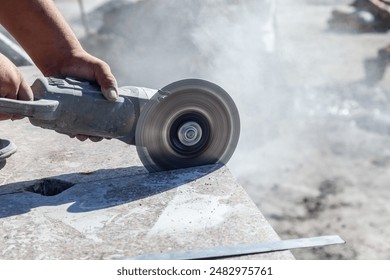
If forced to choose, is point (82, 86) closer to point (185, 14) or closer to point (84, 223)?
point (84, 223)

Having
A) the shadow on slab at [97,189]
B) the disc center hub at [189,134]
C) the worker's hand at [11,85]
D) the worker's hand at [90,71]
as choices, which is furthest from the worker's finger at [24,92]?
the disc center hub at [189,134]

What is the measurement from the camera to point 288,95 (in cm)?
690

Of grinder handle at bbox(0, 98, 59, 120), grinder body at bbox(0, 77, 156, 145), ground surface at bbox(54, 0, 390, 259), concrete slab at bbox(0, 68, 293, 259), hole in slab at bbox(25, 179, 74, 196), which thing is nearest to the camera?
concrete slab at bbox(0, 68, 293, 259)

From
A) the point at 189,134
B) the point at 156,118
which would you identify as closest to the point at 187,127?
the point at 189,134

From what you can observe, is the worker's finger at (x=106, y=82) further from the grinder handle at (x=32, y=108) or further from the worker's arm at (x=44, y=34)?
the grinder handle at (x=32, y=108)

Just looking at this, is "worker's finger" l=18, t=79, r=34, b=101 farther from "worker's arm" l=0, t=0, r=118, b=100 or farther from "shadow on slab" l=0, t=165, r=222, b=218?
"shadow on slab" l=0, t=165, r=222, b=218

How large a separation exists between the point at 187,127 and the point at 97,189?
497mm

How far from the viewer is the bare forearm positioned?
291 centimetres

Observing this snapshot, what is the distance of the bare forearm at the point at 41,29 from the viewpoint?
2910 millimetres

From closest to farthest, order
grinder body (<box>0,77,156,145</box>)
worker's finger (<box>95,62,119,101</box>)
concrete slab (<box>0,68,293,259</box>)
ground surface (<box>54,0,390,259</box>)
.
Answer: concrete slab (<box>0,68,293,259</box>) → grinder body (<box>0,77,156,145</box>) → worker's finger (<box>95,62,119,101</box>) → ground surface (<box>54,0,390,259</box>)

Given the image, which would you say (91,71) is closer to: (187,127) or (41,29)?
(41,29)

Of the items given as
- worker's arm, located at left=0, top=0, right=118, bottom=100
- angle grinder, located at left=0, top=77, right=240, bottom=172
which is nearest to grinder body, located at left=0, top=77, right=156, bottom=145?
angle grinder, located at left=0, top=77, right=240, bottom=172

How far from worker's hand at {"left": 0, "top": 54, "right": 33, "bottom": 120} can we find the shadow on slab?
1.19ft

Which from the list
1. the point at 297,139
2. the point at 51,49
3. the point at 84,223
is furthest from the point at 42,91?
the point at 297,139
